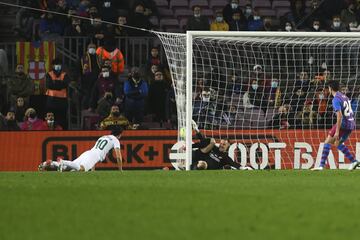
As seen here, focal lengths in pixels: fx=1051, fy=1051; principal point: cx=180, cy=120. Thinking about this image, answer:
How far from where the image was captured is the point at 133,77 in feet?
90.7

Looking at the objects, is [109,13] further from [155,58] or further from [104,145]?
[104,145]

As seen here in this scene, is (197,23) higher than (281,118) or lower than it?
higher

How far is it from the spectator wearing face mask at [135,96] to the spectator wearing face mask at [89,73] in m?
1.29

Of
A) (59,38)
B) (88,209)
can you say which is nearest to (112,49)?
(59,38)

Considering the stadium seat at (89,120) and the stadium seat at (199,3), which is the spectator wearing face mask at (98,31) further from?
the stadium seat at (199,3)

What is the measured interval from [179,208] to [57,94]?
15.9 m

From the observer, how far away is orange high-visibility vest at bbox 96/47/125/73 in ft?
93.1

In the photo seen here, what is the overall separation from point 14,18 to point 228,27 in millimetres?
6503

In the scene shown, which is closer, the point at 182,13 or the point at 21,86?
the point at 21,86

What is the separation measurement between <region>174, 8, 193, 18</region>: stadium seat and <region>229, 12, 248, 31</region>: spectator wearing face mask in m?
1.73

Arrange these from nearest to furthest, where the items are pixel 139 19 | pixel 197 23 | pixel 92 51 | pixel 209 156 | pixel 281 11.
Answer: pixel 209 156
pixel 92 51
pixel 197 23
pixel 139 19
pixel 281 11

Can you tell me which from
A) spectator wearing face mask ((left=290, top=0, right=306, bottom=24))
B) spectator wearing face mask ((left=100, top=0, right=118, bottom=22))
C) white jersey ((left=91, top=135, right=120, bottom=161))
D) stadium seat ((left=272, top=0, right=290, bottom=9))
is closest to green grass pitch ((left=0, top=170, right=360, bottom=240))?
white jersey ((left=91, top=135, right=120, bottom=161))

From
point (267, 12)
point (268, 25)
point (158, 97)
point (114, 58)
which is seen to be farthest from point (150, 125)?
point (267, 12)

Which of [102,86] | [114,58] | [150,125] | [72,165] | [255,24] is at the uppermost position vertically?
[255,24]
